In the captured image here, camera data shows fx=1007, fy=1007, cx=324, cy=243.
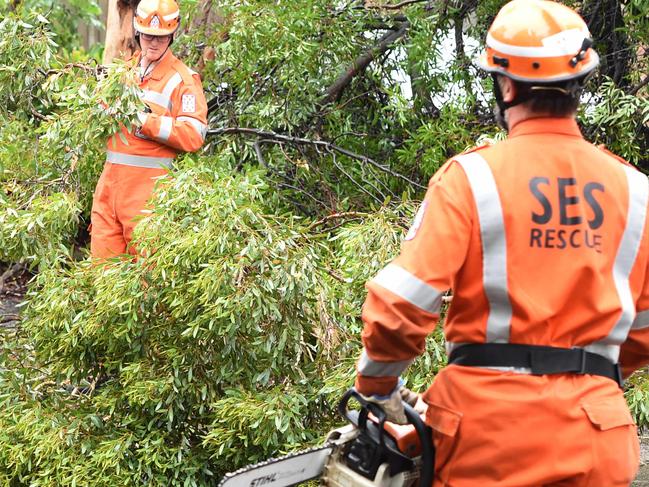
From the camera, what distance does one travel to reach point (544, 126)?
8.17 ft

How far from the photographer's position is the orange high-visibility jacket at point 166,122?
575 centimetres

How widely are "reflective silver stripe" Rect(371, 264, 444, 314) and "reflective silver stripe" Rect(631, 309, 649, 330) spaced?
65 cm

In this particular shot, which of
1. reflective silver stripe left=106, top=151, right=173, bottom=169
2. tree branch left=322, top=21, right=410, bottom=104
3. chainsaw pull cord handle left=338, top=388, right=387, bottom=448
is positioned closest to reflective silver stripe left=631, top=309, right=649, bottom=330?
chainsaw pull cord handle left=338, top=388, right=387, bottom=448

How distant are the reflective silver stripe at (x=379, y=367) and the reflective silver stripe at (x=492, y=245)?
9.1 inches

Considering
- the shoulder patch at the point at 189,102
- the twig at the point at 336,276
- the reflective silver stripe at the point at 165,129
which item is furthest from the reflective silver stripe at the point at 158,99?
the twig at the point at 336,276

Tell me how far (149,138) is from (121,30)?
1510mm

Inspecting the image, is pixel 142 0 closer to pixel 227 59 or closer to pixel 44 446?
pixel 227 59

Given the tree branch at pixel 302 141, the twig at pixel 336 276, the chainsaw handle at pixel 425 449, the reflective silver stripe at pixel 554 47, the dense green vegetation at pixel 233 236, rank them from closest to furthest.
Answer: the reflective silver stripe at pixel 554 47, the chainsaw handle at pixel 425 449, the dense green vegetation at pixel 233 236, the twig at pixel 336 276, the tree branch at pixel 302 141

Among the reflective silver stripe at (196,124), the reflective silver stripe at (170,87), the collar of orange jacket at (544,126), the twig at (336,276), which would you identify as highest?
the collar of orange jacket at (544,126)

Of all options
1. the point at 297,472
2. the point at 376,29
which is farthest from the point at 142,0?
the point at 297,472

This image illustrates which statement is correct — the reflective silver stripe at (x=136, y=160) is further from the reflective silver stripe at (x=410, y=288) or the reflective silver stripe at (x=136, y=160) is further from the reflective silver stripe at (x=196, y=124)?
the reflective silver stripe at (x=410, y=288)

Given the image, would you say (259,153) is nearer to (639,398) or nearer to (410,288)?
(639,398)

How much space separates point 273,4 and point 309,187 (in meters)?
1.19

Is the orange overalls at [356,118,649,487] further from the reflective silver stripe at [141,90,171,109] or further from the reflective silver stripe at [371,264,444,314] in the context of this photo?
the reflective silver stripe at [141,90,171,109]
